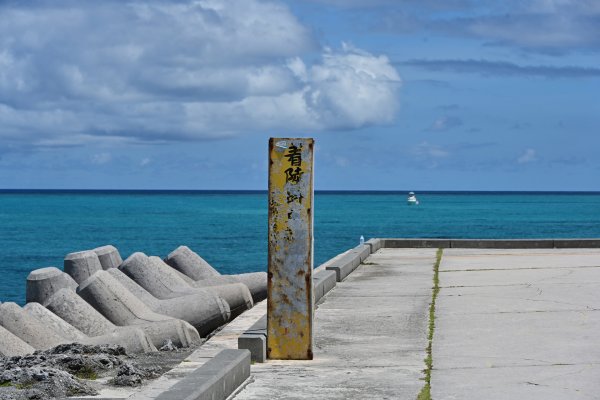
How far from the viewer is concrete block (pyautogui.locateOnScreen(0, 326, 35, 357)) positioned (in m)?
11.7

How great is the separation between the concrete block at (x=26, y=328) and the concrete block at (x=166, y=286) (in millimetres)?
4497

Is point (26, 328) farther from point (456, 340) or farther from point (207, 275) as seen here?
point (207, 275)

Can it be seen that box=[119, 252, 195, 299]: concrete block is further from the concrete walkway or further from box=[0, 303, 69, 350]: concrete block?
box=[0, 303, 69, 350]: concrete block

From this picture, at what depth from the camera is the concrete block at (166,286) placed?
1747 centimetres

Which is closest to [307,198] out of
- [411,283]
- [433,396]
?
[433,396]

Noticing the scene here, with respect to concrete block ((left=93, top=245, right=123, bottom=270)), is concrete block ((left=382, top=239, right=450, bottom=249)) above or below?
above

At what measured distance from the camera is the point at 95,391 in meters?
8.59

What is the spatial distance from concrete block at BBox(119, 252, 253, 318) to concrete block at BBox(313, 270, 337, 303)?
295 centimetres

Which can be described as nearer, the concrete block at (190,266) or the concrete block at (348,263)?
the concrete block at (348,263)

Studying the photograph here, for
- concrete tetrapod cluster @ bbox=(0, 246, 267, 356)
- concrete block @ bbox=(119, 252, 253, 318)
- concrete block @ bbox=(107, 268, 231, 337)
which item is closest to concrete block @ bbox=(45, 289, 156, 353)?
concrete tetrapod cluster @ bbox=(0, 246, 267, 356)

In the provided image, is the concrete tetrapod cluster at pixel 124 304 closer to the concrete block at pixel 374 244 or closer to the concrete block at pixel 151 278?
the concrete block at pixel 151 278

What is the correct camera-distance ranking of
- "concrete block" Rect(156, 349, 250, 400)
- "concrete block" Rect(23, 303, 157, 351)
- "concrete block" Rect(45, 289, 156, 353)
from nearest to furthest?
"concrete block" Rect(156, 349, 250, 400) → "concrete block" Rect(23, 303, 157, 351) → "concrete block" Rect(45, 289, 156, 353)

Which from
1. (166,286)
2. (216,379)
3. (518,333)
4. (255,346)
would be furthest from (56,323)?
(216,379)

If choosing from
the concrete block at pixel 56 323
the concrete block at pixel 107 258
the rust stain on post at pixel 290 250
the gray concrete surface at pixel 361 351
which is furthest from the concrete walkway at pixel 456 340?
the concrete block at pixel 107 258
